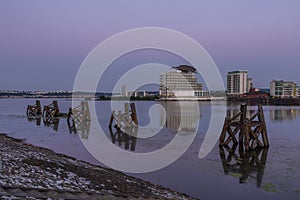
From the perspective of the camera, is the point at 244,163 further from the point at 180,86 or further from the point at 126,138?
the point at 180,86

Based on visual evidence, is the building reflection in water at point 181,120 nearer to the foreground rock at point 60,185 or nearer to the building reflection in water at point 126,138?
the building reflection in water at point 126,138

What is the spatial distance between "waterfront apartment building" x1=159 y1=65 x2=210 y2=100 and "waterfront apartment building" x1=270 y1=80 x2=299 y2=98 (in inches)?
1671

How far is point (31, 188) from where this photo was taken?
6672mm

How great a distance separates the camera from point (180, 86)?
161125 millimetres

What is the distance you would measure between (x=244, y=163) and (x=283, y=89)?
176671mm

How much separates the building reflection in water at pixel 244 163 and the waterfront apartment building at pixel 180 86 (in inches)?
5366

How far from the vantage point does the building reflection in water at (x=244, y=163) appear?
12.0 m

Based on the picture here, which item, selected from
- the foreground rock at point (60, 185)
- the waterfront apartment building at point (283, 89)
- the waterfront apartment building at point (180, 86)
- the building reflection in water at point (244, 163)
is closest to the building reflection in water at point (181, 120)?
the building reflection in water at point (244, 163)

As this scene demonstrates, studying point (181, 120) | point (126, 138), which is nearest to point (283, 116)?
point (181, 120)

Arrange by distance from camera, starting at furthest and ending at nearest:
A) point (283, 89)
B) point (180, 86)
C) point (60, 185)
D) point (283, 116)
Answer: point (283, 89) < point (180, 86) < point (283, 116) < point (60, 185)

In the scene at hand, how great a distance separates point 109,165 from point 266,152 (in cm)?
885

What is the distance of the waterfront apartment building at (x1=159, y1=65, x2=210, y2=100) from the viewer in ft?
514

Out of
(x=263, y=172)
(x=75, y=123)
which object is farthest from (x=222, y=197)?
(x=75, y=123)

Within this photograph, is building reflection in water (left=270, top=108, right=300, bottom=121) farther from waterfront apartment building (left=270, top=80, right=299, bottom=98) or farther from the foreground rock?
waterfront apartment building (left=270, top=80, right=299, bottom=98)
